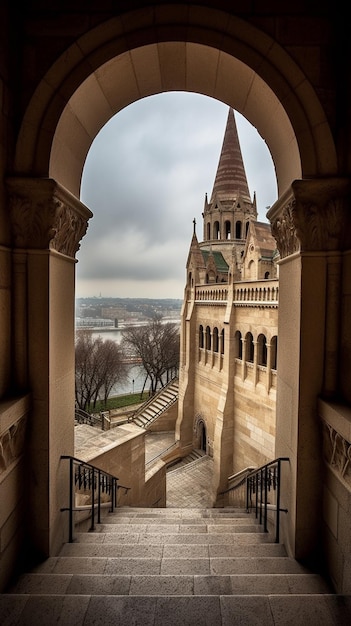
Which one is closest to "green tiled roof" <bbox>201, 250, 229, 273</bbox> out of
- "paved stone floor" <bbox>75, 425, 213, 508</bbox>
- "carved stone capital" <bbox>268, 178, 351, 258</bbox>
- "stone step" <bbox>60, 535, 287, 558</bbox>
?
"paved stone floor" <bbox>75, 425, 213, 508</bbox>

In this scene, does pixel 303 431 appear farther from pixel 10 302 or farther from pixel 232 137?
pixel 232 137

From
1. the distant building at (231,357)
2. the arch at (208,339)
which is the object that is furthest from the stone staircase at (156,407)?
the arch at (208,339)

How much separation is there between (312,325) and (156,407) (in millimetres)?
22188

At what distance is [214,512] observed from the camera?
5.21 metres

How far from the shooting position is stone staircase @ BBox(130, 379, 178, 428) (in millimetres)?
22672

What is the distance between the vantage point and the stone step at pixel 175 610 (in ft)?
6.61

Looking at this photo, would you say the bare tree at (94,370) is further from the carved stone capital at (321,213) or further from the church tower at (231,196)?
the carved stone capital at (321,213)

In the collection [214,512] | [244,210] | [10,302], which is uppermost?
[244,210]

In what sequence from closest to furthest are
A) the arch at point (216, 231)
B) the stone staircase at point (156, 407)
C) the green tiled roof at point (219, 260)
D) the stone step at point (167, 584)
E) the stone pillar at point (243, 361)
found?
the stone step at point (167, 584), the stone pillar at point (243, 361), the stone staircase at point (156, 407), the green tiled roof at point (219, 260), the arch at point (216, 231)

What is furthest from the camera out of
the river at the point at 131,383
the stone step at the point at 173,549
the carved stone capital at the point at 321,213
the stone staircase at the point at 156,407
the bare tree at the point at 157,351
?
the river at the point at 131,383

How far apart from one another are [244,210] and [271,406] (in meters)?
20.1

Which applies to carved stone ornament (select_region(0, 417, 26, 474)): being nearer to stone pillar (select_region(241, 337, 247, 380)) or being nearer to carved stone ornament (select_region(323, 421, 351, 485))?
carved stone ornament (select_region(323, 421, 351, 485))

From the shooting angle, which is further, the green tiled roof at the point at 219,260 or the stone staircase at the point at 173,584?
the green tiled roof at the point at 219,260

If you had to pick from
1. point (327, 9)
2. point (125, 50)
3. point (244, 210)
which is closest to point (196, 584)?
point (125, 50)
